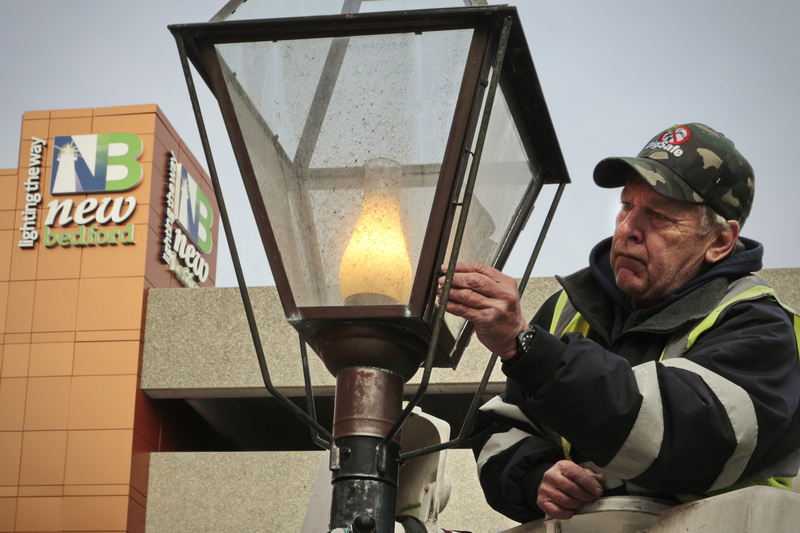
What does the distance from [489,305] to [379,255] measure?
0.26 metres

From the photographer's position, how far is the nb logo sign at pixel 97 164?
14477mm

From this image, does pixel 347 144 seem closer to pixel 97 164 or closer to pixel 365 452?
pixel 365 452

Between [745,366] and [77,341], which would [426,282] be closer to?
[745,366]

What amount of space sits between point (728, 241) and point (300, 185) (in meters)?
0.98

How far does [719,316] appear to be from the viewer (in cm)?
247

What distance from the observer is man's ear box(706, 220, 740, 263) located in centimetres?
271

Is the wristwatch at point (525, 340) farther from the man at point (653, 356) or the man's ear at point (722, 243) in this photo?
the man's ear at point (722, 243)

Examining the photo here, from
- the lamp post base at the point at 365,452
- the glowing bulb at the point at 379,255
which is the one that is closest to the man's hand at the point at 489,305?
the glowing bulb at the point at 379,255

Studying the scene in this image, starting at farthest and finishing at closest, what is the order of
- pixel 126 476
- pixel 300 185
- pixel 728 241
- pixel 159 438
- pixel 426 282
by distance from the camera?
1. pixel 159 438
2. pixel 126 476
3. pixel 728 241
4. pixel 300 185
5. pixel 426 282

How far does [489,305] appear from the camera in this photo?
2.29m

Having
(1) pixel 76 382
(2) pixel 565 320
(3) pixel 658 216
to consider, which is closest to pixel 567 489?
(2) pixel 565 320

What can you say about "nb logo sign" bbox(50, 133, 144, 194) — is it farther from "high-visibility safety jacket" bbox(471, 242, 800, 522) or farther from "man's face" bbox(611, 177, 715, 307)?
"high-visibility safety jacket" bbox(471, 242, 800, 522)

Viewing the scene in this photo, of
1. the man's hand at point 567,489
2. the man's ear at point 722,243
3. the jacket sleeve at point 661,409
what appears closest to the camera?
the jacket sleeve at point 661,409

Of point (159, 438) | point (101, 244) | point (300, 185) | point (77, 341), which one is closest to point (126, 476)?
point (159, 438)
